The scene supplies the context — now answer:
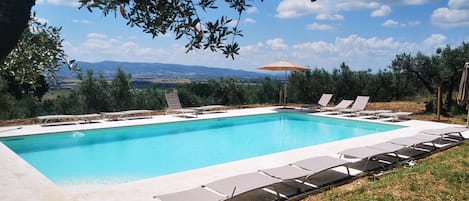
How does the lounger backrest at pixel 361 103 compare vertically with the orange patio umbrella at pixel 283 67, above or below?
below

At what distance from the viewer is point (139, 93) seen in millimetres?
16031

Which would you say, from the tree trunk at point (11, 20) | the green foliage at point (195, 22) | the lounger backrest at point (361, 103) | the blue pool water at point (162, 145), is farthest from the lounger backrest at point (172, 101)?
the tree trunk at point (11, 20)

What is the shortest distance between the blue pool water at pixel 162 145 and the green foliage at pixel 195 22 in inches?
218

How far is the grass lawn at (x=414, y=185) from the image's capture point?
495 cm

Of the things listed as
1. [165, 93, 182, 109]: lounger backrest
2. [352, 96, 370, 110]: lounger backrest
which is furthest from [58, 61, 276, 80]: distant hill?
[352, 96, 370, 110]: lounger backrest

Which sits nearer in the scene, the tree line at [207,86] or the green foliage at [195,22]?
the green foliage at [195,22]

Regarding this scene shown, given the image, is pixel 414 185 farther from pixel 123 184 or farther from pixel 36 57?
pixel 36 57

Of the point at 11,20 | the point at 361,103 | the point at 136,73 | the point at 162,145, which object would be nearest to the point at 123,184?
the point at 162,145

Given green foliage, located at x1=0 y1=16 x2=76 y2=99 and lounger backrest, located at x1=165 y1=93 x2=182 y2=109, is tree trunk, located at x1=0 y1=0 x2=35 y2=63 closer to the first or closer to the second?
green foliage, located at x1=0 y1=16 x2=76 y2=99

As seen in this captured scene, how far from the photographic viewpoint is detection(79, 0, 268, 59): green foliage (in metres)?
2.29

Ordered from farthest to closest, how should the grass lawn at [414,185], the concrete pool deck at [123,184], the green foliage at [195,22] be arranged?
the concrete pool deck at [123,184]
the grass lawn at [414,185]
the green foliage at [195,22]

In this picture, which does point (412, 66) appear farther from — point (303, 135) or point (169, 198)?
point (169, 198)

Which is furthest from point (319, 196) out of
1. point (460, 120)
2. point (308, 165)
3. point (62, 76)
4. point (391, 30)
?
point (391, 30)

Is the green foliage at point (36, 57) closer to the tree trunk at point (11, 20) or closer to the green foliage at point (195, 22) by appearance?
the green foliage at point (195, 22)
